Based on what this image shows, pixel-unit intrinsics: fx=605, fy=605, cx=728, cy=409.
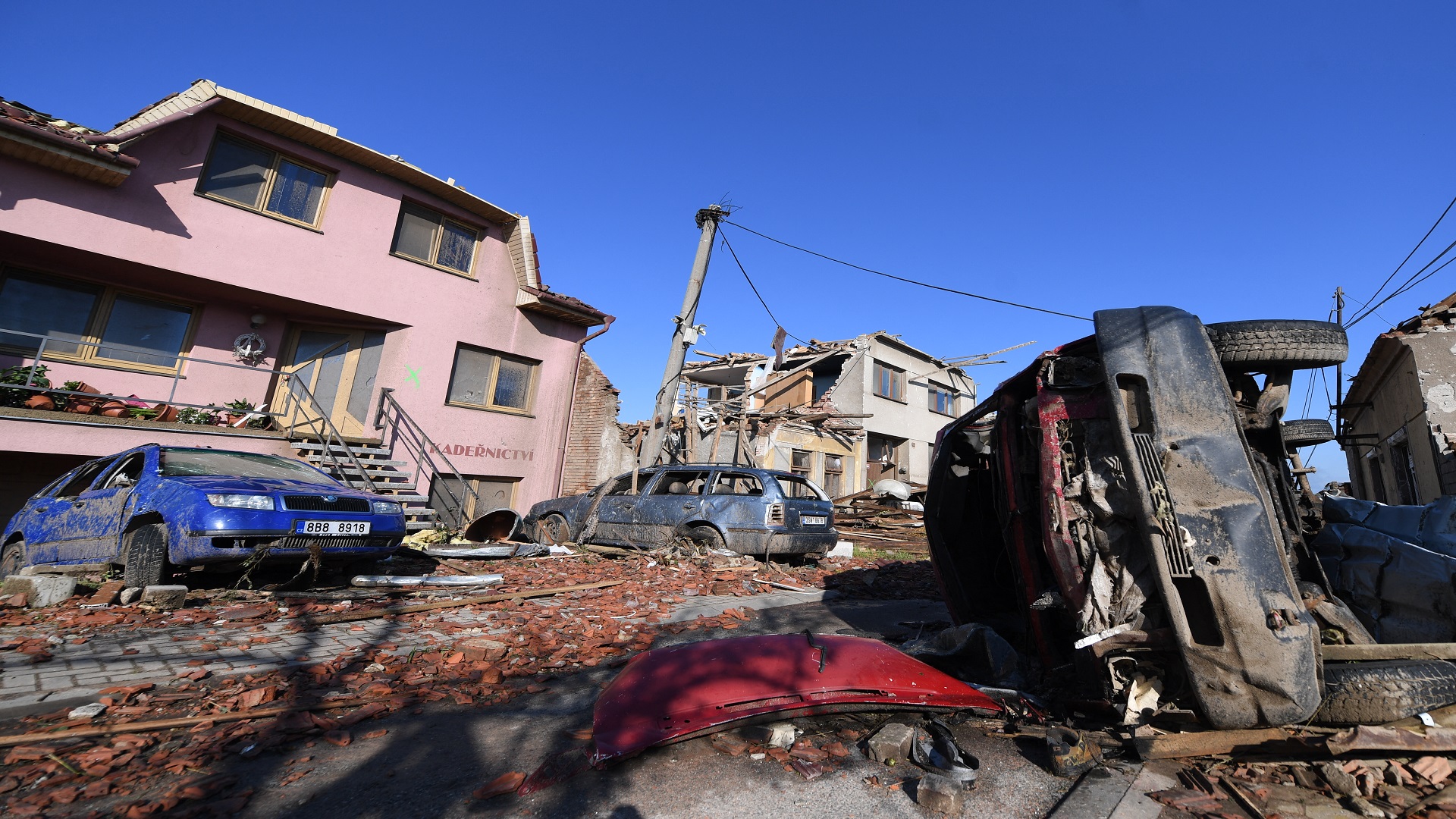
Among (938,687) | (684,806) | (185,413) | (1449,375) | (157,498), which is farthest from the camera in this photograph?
(185,413)

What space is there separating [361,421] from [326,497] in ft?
22.3

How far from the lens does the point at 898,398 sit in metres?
27.5

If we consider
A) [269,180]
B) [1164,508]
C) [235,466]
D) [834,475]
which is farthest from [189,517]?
[834,475]

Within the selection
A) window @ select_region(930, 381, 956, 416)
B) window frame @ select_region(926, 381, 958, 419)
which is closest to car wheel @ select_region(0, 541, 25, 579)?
window frame @ select_region(926, 381, 958, 419)

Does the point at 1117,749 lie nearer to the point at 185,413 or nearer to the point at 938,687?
the point at 938,687

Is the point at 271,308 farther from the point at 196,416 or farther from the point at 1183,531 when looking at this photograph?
the point at 1183,531

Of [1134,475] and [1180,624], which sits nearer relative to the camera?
[1180,624]

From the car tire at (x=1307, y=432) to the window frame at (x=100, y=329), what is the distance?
45.6 feet

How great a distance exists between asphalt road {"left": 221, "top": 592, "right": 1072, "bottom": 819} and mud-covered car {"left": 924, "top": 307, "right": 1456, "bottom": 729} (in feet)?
2.51

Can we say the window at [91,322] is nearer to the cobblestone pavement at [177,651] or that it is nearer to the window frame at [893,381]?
the cobblestone pavement at [177,651]

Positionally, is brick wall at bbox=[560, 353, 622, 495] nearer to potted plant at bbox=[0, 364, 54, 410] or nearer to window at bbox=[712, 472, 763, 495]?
window at bbox=[712, 472, 763, 495]

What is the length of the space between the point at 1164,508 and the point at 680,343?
38.1 ft

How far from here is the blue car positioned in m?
5.54

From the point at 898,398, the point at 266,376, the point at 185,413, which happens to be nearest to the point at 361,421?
the point at 266,376
